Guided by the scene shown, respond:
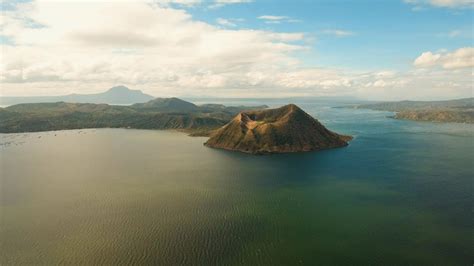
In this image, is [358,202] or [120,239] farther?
[358,202]

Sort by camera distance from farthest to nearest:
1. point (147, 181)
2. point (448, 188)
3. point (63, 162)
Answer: point (63, 162) < point (147, 181) < point (448, 188)

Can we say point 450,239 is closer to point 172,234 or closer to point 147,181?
point 172,234

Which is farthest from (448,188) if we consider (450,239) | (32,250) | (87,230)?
(32,250)

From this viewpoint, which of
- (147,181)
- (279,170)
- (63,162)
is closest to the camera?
(147,181)

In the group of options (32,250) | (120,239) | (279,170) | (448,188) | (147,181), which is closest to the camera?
(32,250)

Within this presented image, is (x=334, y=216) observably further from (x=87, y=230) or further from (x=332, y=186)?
(x=87, y=230)

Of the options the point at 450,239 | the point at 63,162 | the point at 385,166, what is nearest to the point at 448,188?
the point at 385,166
